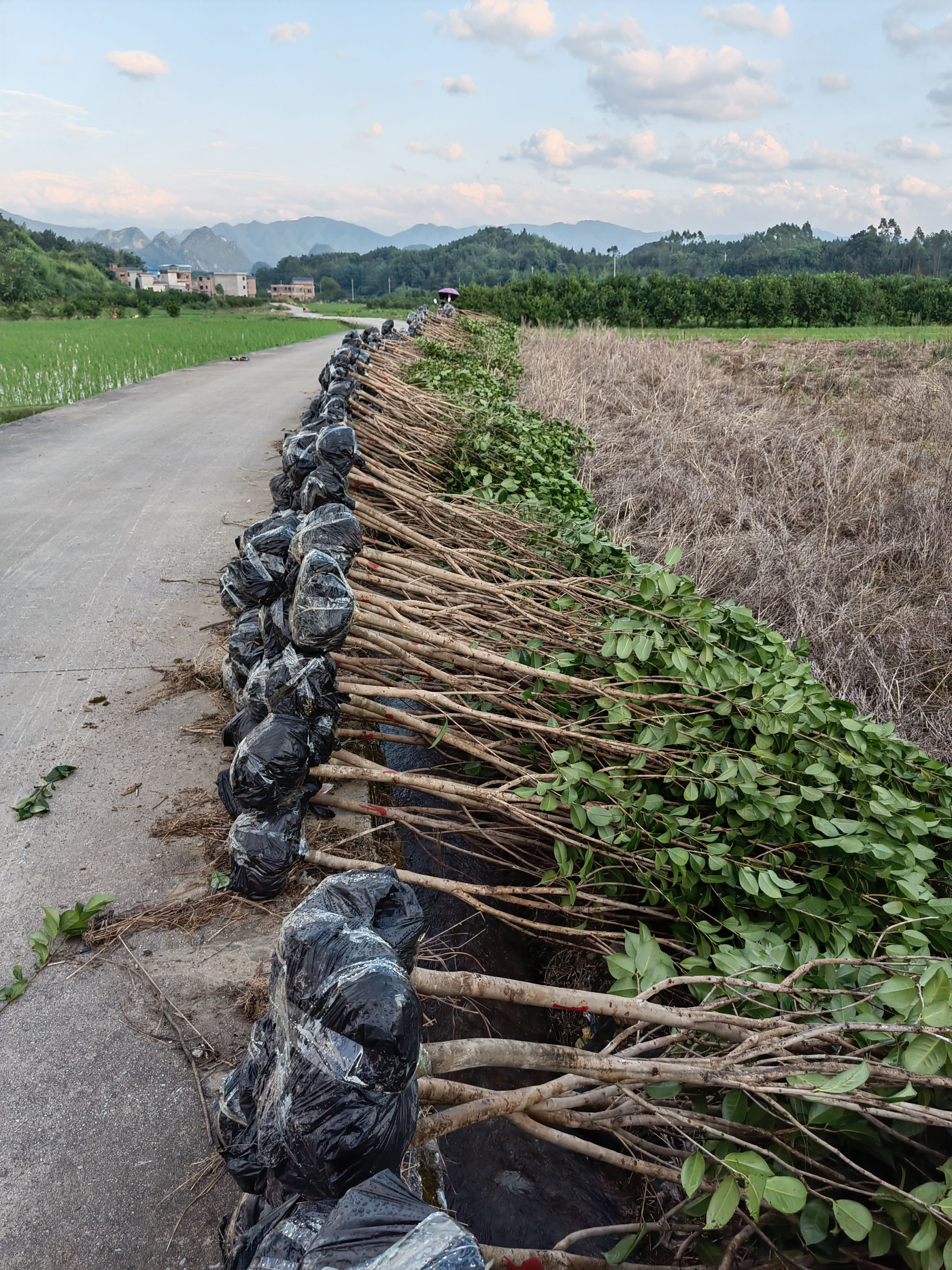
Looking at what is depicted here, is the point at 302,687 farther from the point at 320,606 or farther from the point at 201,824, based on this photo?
the point at 201,824

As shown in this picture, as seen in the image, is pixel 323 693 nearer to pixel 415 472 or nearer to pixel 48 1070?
pixel 48 1070

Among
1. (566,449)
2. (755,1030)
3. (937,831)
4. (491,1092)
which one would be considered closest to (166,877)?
(491,1092)

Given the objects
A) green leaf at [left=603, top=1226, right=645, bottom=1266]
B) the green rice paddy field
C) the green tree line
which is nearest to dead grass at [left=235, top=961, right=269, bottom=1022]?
green leaf at [left=603, top=1226, right=645, bottom=1266]

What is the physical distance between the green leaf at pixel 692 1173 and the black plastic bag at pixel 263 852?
1.61 meters

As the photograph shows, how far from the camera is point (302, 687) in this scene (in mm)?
2881

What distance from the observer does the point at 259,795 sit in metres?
2.62

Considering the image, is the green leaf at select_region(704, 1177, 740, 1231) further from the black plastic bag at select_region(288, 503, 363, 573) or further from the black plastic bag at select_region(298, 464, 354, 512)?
the black plastic bag at select_region(298, 464, 354, 512)

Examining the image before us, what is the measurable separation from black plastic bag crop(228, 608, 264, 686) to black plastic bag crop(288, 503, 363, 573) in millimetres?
485

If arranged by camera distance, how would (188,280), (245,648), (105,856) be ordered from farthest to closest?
(188,280) < (245,648) < (105,856)

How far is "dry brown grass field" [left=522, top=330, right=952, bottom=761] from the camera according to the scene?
453cm

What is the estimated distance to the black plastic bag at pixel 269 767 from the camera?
2619mm

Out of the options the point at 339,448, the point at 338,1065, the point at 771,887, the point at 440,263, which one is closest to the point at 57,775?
the point at 339,448

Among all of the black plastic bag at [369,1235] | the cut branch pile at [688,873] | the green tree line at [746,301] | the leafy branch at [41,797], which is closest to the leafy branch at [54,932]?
the leafy branch at [41,797]

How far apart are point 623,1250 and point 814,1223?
17.6 inches
